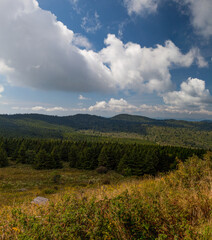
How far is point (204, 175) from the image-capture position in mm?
8227

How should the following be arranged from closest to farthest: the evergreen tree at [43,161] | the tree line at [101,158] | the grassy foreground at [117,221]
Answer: the grassy foreground at [117,221] → the evergreen tree at [43,161] → the tree line at [101,158]

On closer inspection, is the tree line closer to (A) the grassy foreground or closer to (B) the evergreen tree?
(B) the evergreen tree

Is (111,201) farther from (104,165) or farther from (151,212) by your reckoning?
(104,165)

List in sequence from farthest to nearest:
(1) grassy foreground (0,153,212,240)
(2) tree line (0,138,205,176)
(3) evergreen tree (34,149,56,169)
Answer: (2) tree line (0,138,205,176) → (3) evergreen tree (34,149,56,169) → (1) grassy foreground (0,153,212,240)

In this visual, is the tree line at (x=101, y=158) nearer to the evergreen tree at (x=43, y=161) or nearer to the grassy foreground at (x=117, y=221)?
the evergreen tree at (x=43, y=161)

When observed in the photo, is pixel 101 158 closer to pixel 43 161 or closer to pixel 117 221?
pixel 43 161

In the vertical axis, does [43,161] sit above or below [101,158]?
below

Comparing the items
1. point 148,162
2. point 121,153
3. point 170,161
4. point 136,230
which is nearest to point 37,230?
point 136,230

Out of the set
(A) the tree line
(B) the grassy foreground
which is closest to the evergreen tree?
(A) the tree line

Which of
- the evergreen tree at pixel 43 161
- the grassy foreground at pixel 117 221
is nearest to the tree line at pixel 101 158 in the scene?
the evergreen tree at pixel 43 161

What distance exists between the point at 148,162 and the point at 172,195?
6558 centimetres

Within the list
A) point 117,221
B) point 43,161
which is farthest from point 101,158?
point 117,221

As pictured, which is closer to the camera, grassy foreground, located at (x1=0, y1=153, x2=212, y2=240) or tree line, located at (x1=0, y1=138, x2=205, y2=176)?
grassy foreground, located at (x1=0, y1=153, x2=212, y2=240)

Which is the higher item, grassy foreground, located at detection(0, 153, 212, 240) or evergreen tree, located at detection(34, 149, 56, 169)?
grassy foreground, located at detection(0, 153, 212, 240)
